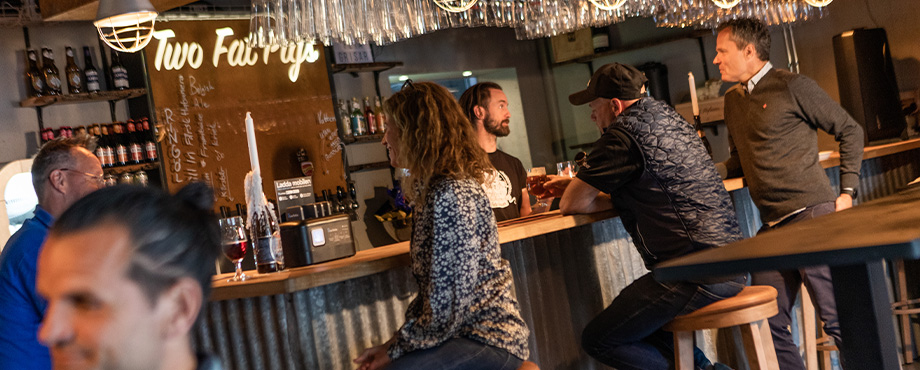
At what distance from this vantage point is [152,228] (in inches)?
39.6

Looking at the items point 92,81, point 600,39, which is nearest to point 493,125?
point 92,81

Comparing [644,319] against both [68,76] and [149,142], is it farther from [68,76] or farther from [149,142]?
[68,76]

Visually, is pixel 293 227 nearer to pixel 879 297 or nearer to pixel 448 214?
pixel 448 214

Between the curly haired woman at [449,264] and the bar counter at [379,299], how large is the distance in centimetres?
19

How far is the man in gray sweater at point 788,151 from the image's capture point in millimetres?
3432

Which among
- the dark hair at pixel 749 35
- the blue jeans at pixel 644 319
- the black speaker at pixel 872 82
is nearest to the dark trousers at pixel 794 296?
the blue jeans at pixel 644 319

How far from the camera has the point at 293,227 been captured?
8.00ft

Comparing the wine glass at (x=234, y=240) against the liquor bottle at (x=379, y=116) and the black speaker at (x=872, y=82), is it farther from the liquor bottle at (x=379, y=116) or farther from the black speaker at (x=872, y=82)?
the black speaker at (x=872, y=82)

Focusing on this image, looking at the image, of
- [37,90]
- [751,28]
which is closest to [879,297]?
[751,28]

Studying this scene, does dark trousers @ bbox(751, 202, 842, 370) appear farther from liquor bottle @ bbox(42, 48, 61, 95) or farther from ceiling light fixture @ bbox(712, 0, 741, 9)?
liquor bottle @ bbox(42, 48, 61, 95)

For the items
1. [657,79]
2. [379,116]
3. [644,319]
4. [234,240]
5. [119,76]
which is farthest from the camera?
[657,79]

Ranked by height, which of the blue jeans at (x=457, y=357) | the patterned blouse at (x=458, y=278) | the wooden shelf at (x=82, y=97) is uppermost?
the wooden shelf at (x=82, y=97)

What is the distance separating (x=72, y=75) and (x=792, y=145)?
4132mm

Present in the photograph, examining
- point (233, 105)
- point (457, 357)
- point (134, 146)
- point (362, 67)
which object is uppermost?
point (362, 67)
